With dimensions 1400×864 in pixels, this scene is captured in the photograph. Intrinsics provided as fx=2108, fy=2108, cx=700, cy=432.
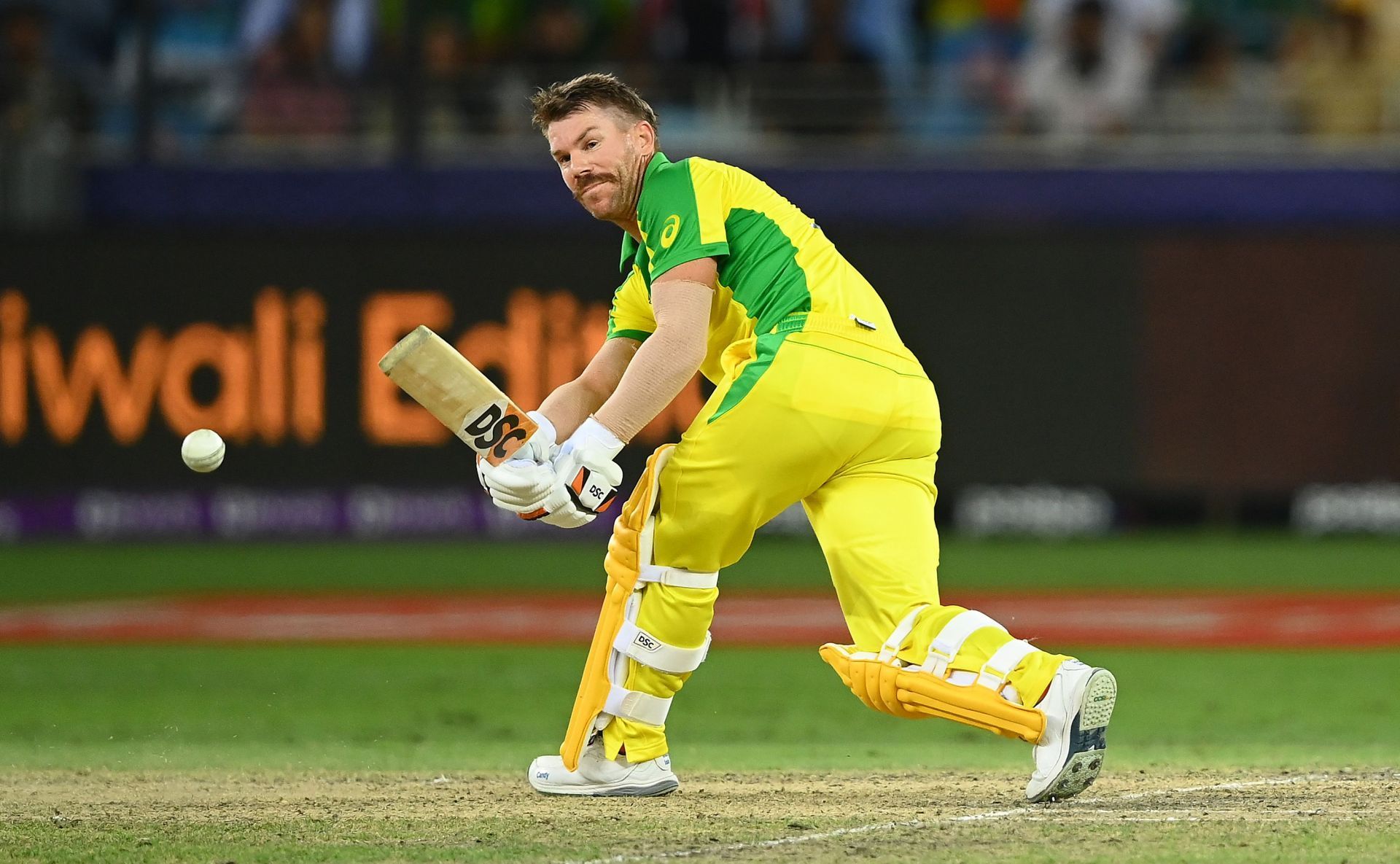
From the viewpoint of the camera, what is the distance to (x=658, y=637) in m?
5.38

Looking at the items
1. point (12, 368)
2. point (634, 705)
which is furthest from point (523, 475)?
point (12, 368)

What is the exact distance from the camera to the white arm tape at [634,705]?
18.0ft

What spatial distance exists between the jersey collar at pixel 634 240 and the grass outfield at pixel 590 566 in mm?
7344

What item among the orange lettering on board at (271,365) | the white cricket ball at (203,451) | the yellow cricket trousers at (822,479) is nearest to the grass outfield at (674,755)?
the yellow cricket trousers at (822,479)

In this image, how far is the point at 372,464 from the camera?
49.3 feet

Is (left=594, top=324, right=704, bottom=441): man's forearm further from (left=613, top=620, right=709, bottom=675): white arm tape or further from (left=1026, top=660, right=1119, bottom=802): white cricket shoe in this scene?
(left=1026, top=660, right=1119, bottom=802): white cricket shoe

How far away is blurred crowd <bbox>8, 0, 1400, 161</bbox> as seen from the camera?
15.8 metres

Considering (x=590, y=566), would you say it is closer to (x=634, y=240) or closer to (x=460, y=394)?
(x=634, y=240)

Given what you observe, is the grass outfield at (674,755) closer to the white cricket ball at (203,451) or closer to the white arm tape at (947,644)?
the white arm tape at (947,644)

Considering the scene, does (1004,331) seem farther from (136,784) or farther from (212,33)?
(136,784)

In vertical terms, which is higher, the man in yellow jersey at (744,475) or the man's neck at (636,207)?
the man's neck at (636,207)

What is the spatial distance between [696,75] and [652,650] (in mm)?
11105

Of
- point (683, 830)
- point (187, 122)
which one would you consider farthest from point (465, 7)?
point (683, 830)

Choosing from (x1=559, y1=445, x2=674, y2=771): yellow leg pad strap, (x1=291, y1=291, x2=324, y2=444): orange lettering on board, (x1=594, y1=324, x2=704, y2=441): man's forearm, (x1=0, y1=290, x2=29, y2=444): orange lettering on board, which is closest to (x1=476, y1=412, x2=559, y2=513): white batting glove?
(x1=594, y1=324, x2=704, y2=441): man's forearm
